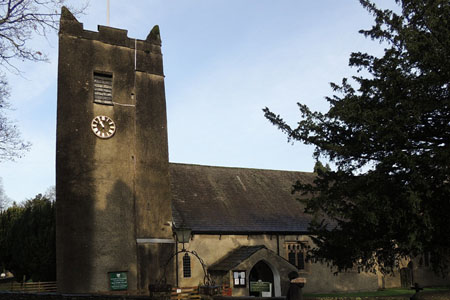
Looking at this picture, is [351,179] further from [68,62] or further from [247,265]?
[68,62]

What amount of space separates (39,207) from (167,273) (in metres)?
9.19

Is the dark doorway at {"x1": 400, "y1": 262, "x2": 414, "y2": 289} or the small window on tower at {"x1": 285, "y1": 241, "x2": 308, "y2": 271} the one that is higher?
the small window on tower at {"x1": 285, "y1": 241, "x2": 308, "y2": 271}

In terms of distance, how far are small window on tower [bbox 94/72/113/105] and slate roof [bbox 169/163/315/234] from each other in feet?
24.1

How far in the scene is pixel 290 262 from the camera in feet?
100

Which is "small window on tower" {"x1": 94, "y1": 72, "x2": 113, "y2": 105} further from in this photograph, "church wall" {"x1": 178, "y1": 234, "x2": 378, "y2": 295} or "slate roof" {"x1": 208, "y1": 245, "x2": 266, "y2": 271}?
"slate roof" {"x1": 208, "y1": 245, "x2": 266, "y2": 271}

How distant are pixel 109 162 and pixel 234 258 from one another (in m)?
8.70

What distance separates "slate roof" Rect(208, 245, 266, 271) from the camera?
2639 centimetres

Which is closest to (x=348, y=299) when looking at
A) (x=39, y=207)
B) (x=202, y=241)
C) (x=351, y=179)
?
(x=202, y=241)

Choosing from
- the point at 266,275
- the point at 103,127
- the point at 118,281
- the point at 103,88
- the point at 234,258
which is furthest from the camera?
the point at 266,275

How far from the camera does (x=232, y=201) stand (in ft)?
102

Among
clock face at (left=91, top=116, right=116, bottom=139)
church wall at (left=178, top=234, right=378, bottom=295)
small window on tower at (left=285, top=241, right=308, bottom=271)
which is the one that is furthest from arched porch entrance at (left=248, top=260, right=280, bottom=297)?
clock face at (left=91, top=116, right=116, bottom=139)

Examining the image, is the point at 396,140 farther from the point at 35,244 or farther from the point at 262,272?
the point at 35,244

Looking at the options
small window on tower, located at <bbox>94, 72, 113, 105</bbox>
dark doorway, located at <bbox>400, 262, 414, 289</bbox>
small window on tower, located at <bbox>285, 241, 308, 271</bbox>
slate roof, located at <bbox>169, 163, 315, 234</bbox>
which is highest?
small window on tower, located at <bbox>94, 72, 113, 105</bbox>

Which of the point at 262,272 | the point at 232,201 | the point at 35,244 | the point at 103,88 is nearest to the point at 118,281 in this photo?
the point at 35,244
